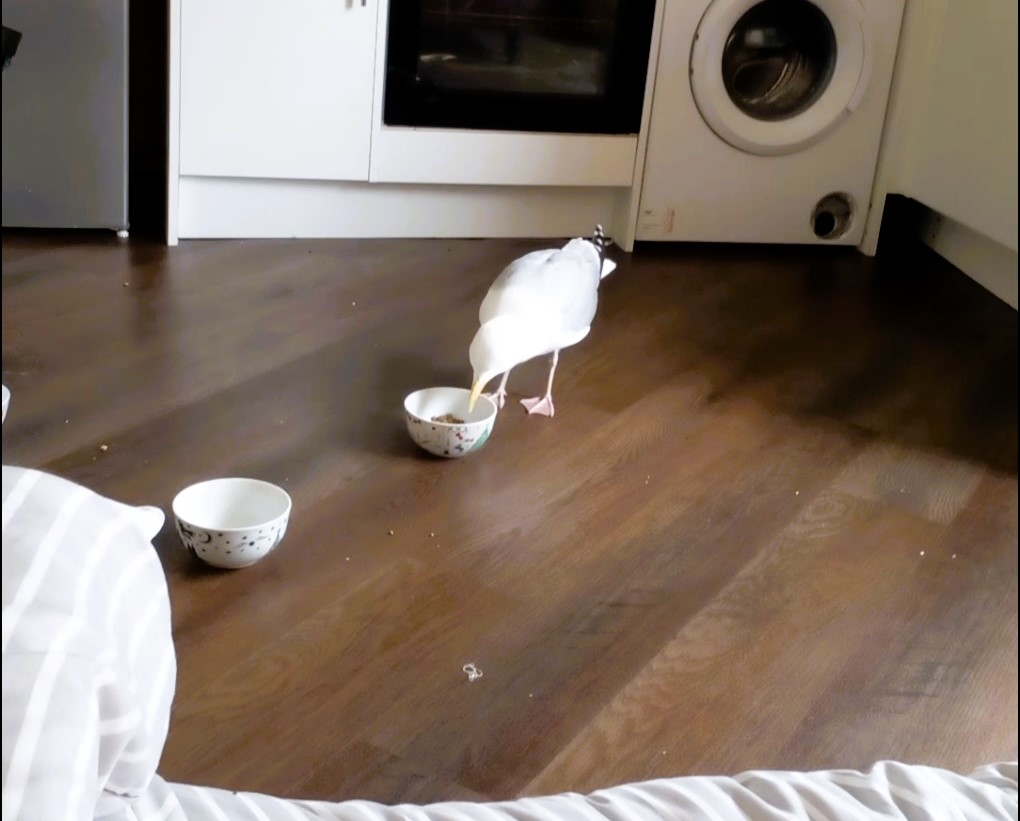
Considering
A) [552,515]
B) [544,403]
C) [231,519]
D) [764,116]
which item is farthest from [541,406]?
[764,116]

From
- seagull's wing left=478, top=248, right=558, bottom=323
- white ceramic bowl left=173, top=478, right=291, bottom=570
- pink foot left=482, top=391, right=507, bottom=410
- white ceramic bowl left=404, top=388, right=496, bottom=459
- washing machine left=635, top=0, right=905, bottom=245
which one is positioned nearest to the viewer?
white ceramic bowl left=173, top=478, right=291, bottom=570

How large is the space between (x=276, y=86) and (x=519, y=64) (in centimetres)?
53

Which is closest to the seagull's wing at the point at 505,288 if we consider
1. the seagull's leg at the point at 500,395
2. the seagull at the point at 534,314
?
the seagull at the point at 534,314

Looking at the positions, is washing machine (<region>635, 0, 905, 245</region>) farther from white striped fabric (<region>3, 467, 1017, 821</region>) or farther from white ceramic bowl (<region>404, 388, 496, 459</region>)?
white striped fabric (<region>3, 467, 1017, 821</region>)

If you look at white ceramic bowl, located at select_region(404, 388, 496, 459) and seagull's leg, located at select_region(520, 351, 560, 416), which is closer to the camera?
white ceramic bowl, located at select_region(404, 388, 496, 459)

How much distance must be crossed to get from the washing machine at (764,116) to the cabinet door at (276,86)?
681 millimetres

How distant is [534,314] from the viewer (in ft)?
5.70

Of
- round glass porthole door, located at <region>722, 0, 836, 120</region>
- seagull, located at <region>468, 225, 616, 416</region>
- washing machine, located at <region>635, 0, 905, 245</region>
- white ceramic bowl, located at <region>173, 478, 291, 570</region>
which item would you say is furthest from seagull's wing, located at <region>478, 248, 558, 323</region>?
round glass porthole door, located at <region>722, 0, 836, 120</region>

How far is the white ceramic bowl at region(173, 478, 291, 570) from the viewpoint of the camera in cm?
133

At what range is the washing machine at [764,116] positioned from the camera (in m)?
2.61

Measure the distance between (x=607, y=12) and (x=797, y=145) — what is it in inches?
22.0

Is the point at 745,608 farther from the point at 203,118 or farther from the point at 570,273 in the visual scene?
the point at 203,118

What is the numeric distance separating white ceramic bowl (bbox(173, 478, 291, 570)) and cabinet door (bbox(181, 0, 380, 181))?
114 centimetres

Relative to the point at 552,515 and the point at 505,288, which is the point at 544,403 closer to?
the point at 505,288
